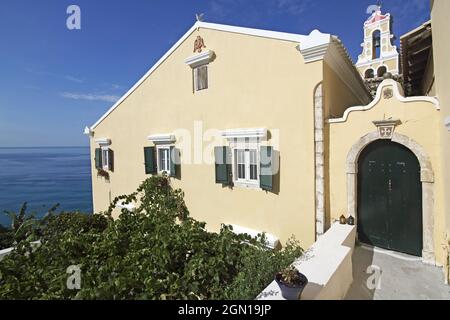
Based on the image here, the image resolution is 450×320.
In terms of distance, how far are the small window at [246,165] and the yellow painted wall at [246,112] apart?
0.40 metres

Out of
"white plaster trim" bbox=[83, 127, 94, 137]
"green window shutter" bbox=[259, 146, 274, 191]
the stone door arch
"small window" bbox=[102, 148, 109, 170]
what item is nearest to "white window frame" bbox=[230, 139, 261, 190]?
"green window shutter" bbox=[259, 146, 274, 191]

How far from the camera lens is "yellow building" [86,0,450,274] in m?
5.34

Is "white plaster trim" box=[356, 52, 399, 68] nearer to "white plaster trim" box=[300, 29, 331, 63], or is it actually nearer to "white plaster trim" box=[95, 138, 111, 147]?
"white plaster trim" box=[300, 29, 331, 63]

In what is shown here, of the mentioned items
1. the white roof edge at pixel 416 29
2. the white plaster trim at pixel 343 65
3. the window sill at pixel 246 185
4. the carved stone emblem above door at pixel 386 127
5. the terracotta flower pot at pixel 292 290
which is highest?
the white roof edge at pixel 416 29

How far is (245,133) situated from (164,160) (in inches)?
190

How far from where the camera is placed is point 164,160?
10688mm

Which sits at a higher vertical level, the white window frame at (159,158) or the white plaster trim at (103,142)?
the white plaster trim at (103,142)

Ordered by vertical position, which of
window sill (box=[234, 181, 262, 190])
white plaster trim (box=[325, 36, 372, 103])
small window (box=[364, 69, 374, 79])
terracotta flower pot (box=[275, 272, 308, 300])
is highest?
small window (box=[364, 69, 374, 79])

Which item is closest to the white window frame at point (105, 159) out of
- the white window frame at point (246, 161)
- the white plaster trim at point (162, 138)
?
the white plaster trim at point (162, 138)

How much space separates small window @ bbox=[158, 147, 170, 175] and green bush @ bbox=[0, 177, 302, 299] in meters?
4.16

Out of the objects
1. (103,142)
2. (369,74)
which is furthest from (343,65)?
(369,74)

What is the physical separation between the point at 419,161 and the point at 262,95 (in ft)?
14.2

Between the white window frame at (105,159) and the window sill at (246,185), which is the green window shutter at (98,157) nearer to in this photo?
the white window frame at (105,159)

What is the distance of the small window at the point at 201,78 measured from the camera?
28.9ft
